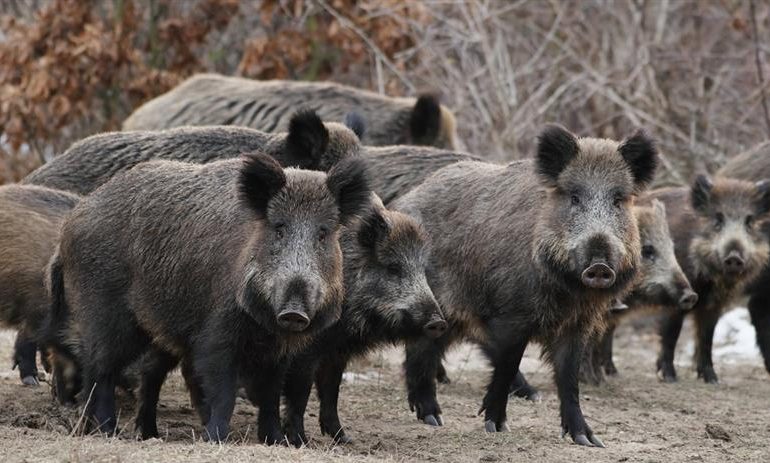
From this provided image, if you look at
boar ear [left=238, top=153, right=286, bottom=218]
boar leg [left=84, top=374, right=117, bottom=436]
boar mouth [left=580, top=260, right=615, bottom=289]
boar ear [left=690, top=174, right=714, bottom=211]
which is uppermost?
boar ear [left=238, top=153, right=286, bottom=218]

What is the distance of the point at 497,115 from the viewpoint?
546 inches

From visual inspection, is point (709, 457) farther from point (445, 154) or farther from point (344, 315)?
point (445, 154)

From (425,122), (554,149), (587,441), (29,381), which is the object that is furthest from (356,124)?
(587,441)

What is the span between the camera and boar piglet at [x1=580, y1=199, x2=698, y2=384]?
9.61 m

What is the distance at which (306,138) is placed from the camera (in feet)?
29.2

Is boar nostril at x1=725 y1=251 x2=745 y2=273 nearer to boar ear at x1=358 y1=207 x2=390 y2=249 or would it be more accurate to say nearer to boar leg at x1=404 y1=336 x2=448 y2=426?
boar leg at x1=404 y1=336 x2=448 y2=426

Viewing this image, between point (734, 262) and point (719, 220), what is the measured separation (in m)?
0.52

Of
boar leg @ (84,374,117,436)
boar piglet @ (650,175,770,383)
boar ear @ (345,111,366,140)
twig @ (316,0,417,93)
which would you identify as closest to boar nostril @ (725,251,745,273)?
boar piglet @ (650,175,770,383)

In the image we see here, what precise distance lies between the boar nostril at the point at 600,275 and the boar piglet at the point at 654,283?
8.69 feet

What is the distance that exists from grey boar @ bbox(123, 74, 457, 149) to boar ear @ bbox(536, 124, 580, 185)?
3.82 m

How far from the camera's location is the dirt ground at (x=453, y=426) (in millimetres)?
5836

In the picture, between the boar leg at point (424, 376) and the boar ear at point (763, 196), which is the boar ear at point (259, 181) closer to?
the boar leg at point (424, 376)

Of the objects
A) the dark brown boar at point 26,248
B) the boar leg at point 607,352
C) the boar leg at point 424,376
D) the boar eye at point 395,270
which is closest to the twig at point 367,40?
the boar leg at point 607,352

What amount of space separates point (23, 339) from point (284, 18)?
7.50 meters
